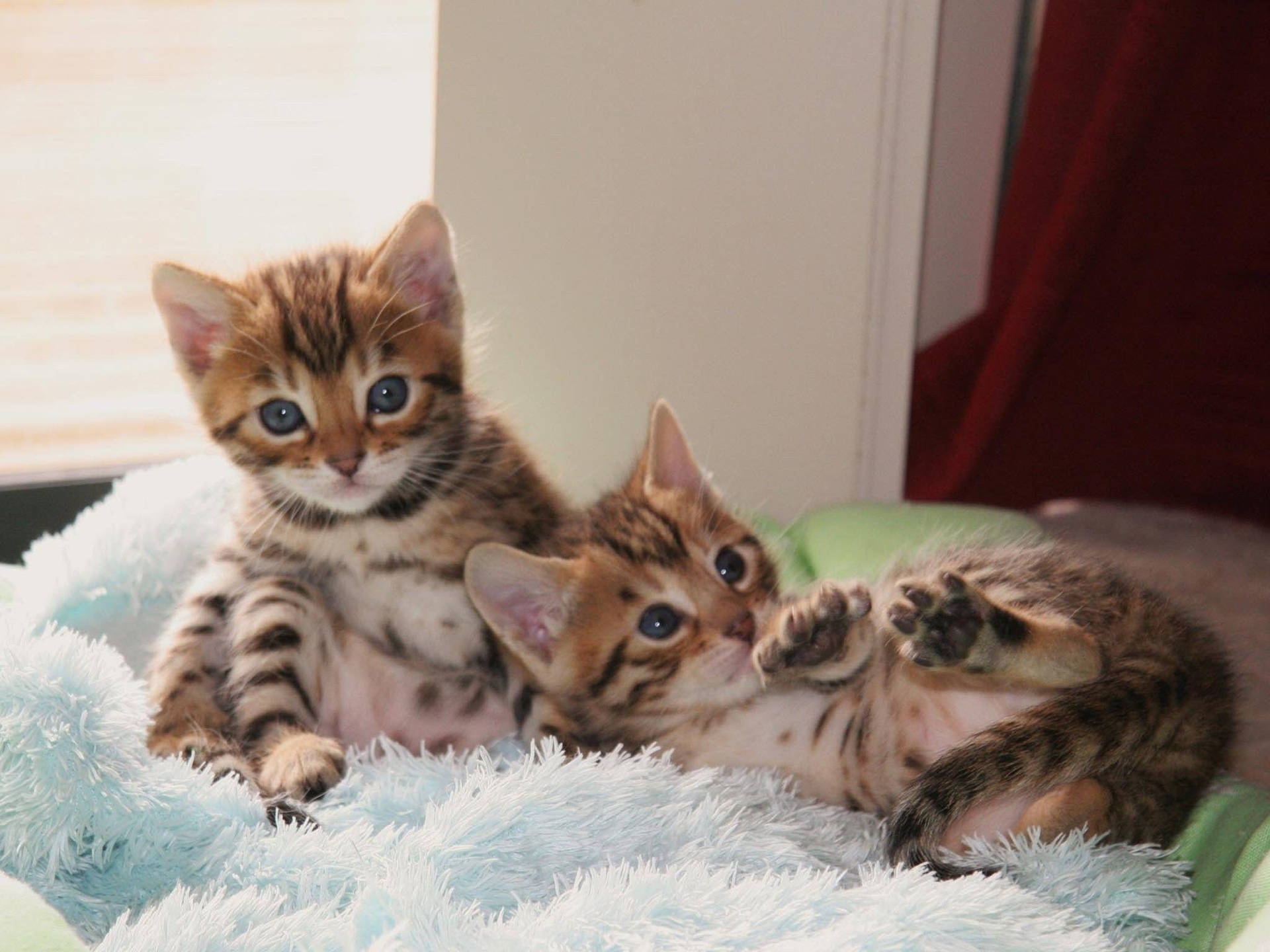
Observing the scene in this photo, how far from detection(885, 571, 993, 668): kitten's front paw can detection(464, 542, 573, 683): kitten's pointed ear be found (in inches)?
18.4

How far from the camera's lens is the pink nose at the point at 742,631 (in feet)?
5.25

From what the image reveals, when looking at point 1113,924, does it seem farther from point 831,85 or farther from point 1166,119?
point 1166,119

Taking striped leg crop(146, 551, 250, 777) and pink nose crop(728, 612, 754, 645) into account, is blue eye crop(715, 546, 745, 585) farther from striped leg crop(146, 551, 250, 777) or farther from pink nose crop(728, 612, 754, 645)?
striped leg crop(146, 551, 250, 777)

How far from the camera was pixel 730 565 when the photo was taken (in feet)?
5.59

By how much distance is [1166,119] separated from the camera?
114 inches

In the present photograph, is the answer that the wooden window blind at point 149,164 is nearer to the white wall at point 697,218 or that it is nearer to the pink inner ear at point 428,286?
the white wall at point 697,218

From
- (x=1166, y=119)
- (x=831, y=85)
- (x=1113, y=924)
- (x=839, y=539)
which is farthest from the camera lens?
(x=1166, y=119)

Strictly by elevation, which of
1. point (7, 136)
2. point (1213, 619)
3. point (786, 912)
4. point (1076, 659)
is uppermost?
point (7, 136)

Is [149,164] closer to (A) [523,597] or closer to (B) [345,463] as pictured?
(B) [345,463]

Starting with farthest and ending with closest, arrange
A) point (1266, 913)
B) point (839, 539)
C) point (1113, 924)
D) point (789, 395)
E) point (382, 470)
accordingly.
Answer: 1. point (789, 395)
2. point (839, 539)
3. point (382, 470)
4. point (1113, 924)
5. point (1266, 913)

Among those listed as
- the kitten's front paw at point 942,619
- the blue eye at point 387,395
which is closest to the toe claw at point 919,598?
the kitten's front paw at point 942,619

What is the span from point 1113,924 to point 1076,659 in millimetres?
263

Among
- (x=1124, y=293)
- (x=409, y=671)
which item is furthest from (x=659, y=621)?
(x=1124, y=293)

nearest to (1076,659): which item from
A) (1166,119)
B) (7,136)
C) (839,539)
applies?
(839,539)
